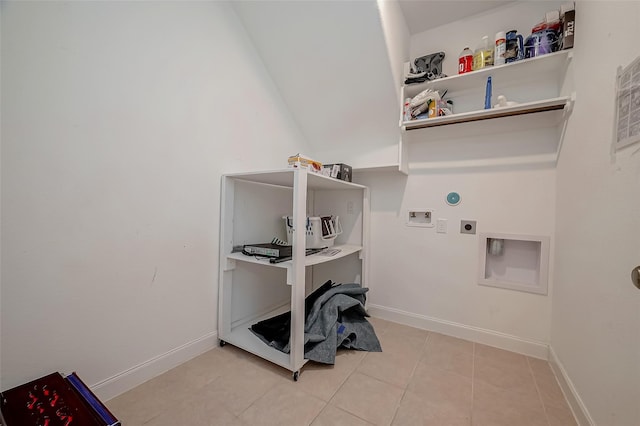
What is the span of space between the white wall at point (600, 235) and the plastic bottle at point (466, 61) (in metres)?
0.48

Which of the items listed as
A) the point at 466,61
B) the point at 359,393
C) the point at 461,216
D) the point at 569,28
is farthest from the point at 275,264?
the point at 569,28

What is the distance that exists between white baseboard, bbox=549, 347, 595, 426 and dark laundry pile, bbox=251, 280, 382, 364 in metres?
0.87

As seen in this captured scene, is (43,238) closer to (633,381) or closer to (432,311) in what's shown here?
(633,381)

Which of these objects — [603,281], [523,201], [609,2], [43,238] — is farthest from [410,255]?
[43,238]

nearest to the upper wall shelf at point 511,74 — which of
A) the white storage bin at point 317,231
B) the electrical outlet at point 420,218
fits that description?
the electrical outlet at point 420,218

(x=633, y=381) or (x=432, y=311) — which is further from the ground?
(x=633, y=381)

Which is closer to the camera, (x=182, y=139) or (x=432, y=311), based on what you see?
(x=182, y=139)

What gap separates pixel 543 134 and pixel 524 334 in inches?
49.0

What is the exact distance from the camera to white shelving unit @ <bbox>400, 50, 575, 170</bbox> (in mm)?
1344

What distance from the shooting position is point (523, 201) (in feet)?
5.01

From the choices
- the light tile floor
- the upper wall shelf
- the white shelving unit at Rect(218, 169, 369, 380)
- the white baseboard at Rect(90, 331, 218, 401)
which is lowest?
the light tile floor

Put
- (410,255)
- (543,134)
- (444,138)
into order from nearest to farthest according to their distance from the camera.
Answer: (543,134)
(444,138)
(410,255)

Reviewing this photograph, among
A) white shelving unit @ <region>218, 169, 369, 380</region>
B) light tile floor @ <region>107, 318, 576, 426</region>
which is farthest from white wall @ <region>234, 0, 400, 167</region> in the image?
light tile floor @ <region>107, 318, 576, 426</region>

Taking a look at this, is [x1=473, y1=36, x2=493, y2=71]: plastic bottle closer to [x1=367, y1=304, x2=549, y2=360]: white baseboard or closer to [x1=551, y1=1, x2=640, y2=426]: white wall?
[x1=551, y1=1, x2=640, y2=426]: white wall
